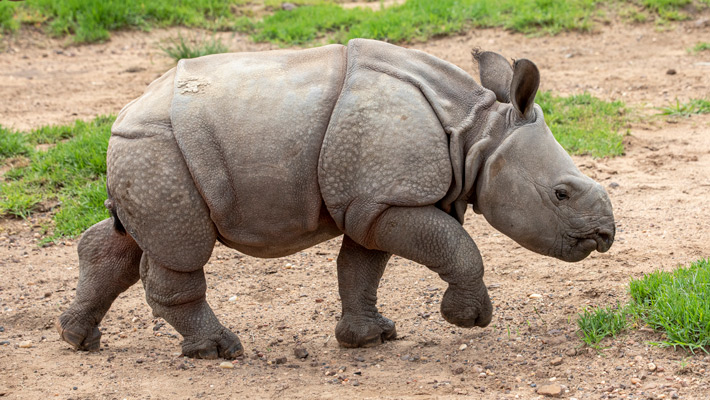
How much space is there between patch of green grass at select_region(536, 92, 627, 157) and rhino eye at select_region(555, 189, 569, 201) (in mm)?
3427

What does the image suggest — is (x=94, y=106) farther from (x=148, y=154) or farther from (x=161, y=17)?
(x=148, y=154)

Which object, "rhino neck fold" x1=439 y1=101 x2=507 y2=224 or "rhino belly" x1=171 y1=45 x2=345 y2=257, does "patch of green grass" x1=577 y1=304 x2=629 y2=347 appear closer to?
"rhino neck fold" x1=439 y1=101 x2=507 y2=224

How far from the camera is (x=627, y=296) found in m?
4.95

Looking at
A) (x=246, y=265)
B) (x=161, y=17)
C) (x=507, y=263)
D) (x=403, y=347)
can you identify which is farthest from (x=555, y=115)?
(x=161, y=17)

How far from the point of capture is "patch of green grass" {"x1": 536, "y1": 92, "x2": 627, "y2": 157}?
7.62 metres

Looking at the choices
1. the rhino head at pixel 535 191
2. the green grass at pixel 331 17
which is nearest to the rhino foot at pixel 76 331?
the rhino head at pixel 535 191

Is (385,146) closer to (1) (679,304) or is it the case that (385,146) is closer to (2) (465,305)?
(2) (465,305)

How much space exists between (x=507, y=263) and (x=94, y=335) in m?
2.70

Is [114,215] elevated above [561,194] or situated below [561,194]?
below

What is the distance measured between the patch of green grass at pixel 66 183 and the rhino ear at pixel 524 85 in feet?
12.1

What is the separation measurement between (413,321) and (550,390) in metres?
1.43

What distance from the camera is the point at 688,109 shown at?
849 centimetres

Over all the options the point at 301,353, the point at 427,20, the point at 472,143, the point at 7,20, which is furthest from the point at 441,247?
the point at 7,20

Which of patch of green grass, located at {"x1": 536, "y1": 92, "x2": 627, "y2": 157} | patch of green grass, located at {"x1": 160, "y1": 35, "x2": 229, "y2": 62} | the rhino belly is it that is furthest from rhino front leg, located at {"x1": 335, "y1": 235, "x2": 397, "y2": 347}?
patch of green grass, located at {"x1": 160, "y1": 35, "x2": 229, "y2": 62}
